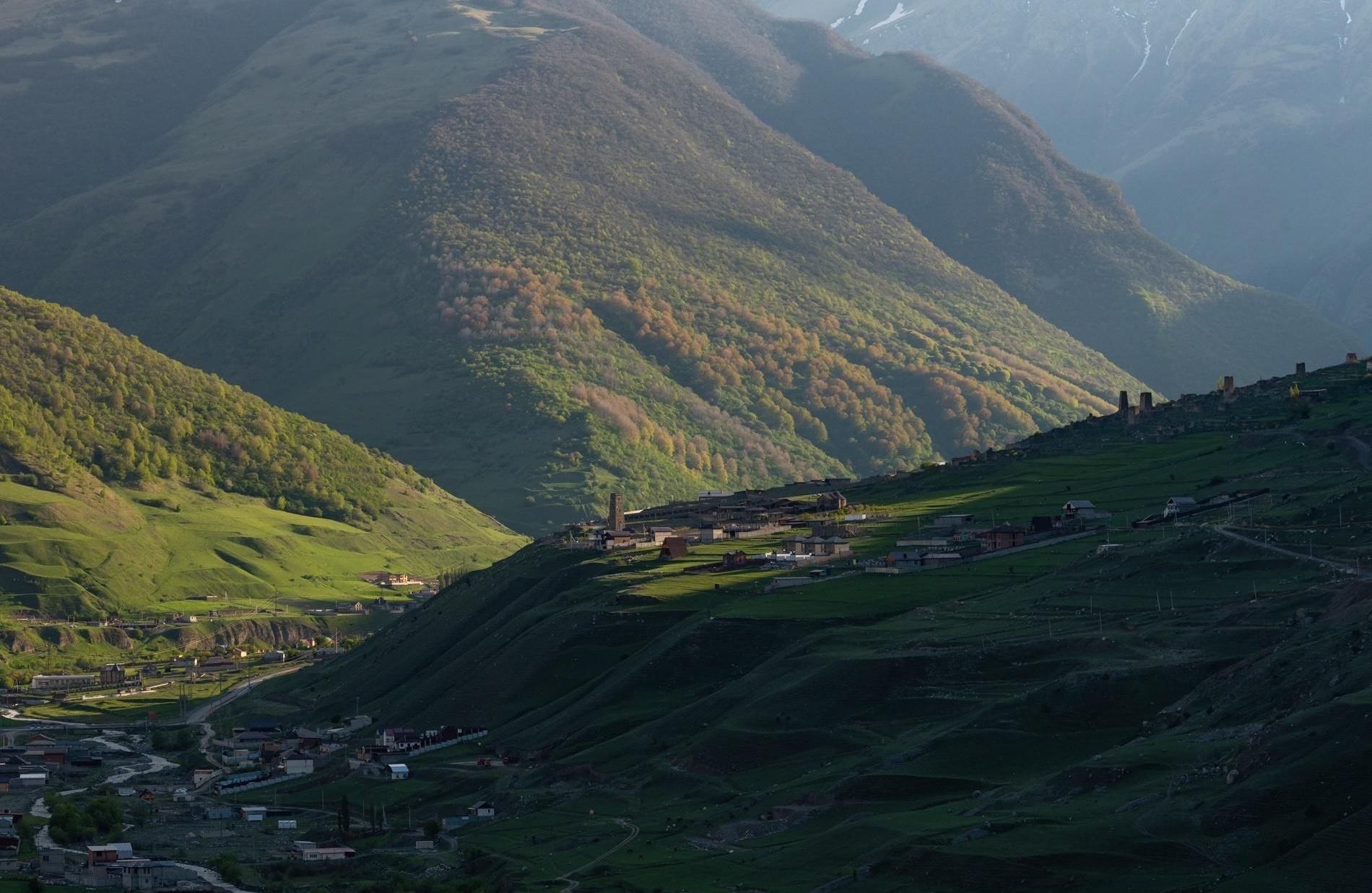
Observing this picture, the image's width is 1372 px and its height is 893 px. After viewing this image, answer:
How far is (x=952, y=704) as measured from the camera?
110312 mm

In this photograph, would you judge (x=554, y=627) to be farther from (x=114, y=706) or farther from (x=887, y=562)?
(x=114, y=706)

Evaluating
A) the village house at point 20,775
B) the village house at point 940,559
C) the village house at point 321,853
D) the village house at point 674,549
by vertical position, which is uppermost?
the village house at point 674,549

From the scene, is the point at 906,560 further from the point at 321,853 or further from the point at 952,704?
the point at 321,853

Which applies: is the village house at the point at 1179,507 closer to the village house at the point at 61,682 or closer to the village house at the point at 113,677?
the village house at the point at 113,677

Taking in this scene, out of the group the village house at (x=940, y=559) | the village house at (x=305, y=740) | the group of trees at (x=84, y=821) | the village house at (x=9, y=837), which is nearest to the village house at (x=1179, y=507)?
the village house at (x=940, y=559)

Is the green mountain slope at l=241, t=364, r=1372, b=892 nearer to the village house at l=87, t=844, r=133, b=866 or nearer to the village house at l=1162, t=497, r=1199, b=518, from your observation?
the village house at l=1162, t=497, r=1199, b=518

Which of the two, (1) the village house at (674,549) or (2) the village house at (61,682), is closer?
(1) the village house at (674,549)

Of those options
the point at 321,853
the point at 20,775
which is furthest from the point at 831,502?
the point at 321,853

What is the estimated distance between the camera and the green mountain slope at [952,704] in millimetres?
84500

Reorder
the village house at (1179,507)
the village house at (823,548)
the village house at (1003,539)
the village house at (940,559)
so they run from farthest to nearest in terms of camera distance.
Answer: the village house at (823,548)
the village house at (1003,539)
the village house at (1179,507)
the village house at (940,559)

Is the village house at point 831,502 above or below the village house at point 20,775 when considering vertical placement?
above

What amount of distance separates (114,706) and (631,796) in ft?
261

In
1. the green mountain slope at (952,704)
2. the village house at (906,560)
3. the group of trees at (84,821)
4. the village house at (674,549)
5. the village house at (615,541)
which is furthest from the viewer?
the village house at (615,541)

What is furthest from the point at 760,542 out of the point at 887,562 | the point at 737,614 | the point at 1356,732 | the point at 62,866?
the point at 1356,732
